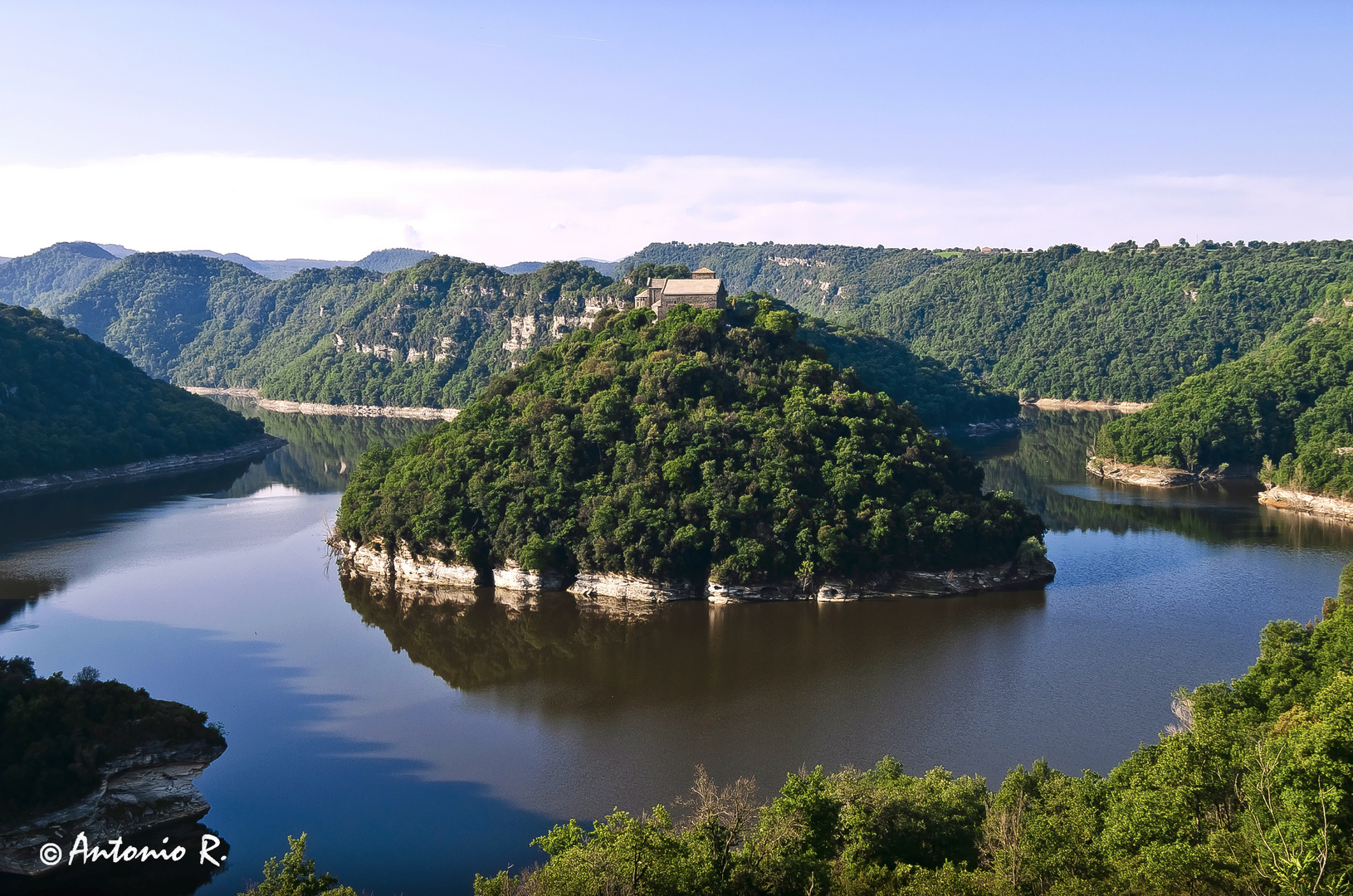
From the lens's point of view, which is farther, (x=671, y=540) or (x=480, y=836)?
(x=671, y=540)

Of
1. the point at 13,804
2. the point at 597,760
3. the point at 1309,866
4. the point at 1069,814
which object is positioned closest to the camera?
the point at 1309,866

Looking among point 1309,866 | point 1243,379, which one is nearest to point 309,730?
point 1309,866

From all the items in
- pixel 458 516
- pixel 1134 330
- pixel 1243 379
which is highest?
pixel 1134 330

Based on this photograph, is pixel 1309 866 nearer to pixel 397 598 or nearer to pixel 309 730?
pixel 309 730

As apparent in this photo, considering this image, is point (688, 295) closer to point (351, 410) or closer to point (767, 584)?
point (767, 584)

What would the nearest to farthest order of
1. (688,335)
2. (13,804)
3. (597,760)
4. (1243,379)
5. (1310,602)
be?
(13,804) → (597,760) → (1310,602) → (688,335) → (1243,379)

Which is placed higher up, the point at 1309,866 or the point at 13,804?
the point at 1309,866

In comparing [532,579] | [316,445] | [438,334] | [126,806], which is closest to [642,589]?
[532,579]

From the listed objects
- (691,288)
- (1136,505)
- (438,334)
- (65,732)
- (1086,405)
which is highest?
(438,334)
